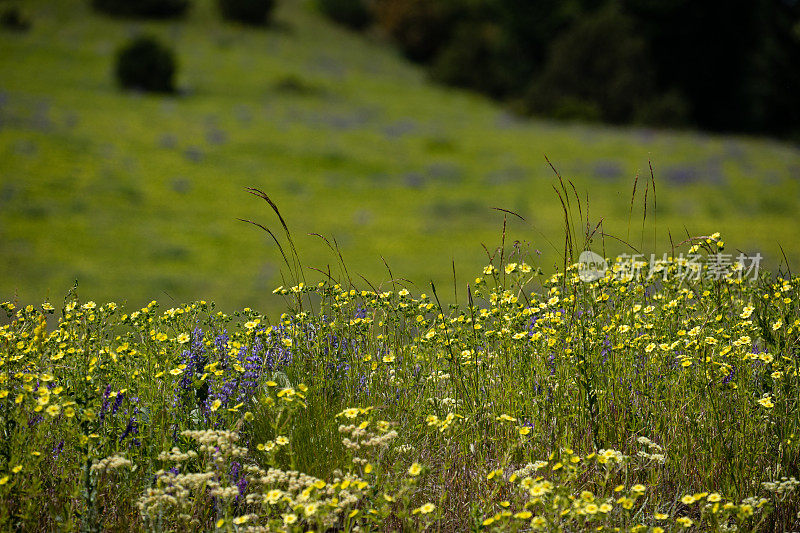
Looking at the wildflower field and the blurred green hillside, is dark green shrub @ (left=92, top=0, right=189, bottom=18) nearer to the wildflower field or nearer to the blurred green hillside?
the blurred green hillside

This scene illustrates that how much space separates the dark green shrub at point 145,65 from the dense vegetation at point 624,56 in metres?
14.4

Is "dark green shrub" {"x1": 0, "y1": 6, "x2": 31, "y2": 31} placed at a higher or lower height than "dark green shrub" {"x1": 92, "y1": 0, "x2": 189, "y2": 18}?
lower

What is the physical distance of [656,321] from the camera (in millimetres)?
3736

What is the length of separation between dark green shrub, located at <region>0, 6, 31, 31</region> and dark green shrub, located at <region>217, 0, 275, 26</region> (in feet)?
30.7

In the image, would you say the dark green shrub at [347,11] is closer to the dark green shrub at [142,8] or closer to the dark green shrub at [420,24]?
the dark green shrub at [420,24]

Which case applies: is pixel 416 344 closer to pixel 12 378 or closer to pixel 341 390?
pixel 341 390

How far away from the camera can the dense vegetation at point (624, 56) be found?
94.7ft

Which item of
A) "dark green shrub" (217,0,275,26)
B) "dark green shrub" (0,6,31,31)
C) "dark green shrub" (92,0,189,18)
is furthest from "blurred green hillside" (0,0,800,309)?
"dark green shrub" (217,0,275,26)

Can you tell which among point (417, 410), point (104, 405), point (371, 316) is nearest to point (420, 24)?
point (371, 316)

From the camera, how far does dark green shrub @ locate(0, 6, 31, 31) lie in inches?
1169

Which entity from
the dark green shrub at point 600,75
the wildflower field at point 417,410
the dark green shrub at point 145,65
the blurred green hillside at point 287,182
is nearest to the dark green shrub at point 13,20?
the blurred green hillside at point 287,182

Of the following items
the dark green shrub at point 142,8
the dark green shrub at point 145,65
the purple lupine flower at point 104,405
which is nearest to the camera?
the purple lupine flower at point 104,405

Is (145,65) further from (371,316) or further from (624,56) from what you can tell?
(371,316)

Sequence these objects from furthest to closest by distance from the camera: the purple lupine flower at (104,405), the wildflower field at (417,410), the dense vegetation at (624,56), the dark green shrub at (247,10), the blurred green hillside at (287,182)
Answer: the dark green shrub at (247,10) < the dense vegetation at (624,56) < the blurred green hillside at (287,182) < the purple lupine flower at (104,405) < the wildflower field at (417,410)
